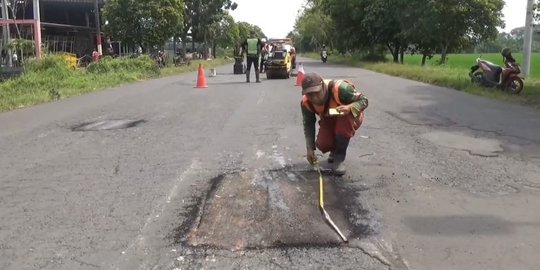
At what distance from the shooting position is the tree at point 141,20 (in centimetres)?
3394

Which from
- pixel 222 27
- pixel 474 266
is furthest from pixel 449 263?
pixel 222 27

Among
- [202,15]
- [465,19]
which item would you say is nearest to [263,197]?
[465,19]

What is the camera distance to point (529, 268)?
3.60 m

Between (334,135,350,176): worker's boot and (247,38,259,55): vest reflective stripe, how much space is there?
14.2 m

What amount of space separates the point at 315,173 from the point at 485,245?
2.26 m

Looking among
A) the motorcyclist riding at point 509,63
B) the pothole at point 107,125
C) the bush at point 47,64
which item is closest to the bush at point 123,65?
the bush at point 47,64

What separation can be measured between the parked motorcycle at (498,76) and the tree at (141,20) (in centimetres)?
2221

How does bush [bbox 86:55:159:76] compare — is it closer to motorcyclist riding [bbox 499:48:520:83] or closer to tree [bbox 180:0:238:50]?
motorcyclist riding [bbox 499:48:520:83]

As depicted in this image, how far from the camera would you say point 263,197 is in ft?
16.9

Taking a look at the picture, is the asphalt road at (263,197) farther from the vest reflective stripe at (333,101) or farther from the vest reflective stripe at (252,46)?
the vest reflective stripe at (252,46)

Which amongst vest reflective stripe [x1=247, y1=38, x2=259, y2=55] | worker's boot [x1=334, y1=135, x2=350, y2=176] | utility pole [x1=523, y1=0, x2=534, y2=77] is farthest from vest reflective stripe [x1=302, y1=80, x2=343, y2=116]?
vest reflective stripe [x1=247, y1=38, x2=259, y2=55]

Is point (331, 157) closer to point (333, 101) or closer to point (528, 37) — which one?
point (333, 101)

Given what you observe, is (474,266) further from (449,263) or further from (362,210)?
(362,210)

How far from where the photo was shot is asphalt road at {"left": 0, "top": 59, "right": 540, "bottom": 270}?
388cm
